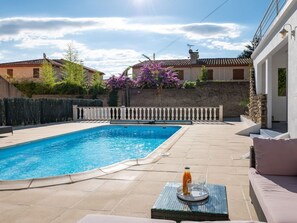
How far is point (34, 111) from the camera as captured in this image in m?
15.2

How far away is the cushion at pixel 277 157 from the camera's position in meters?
3.72

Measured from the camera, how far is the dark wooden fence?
13.7 meters

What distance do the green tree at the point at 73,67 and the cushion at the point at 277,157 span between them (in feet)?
75.6

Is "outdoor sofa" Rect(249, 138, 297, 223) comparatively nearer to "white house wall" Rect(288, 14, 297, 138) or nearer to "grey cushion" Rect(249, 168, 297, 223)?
"grey cushion" Rect(249, 168, 297, 223)

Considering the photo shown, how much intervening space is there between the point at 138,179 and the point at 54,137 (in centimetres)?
680

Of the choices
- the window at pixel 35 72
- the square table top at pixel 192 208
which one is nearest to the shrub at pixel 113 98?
the window at pixel 35 72

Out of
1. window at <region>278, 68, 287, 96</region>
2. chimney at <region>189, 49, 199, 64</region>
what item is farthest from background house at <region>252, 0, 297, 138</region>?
chimney at <region>189, 49, 199, 64</region>

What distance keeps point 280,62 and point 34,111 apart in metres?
12.1

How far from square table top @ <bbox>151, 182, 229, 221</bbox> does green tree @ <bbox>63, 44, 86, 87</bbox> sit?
77.4 feet

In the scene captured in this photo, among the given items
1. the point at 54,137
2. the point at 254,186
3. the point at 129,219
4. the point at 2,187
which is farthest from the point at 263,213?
the point at 54,137

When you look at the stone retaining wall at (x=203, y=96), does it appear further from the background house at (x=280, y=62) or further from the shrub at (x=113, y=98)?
the background house at (x=280, y=62)

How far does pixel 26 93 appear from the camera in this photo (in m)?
23.9

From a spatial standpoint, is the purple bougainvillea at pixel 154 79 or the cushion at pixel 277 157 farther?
the purple bougainvillea at pixel 154 79

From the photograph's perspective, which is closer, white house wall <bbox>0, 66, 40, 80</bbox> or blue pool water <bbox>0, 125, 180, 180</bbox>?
blue pool water <bbox>0, 125, 180, 180</bbox>
